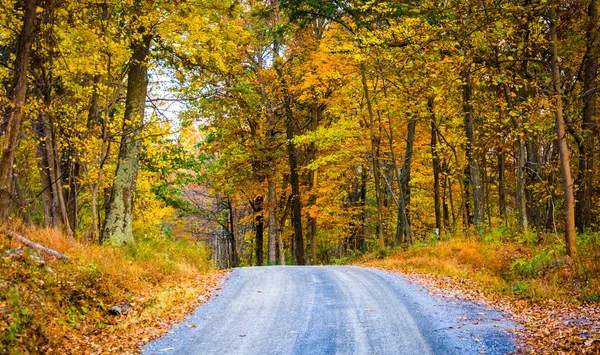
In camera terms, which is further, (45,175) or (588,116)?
(45,175)

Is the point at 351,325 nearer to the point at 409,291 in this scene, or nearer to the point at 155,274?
the point at 409,291

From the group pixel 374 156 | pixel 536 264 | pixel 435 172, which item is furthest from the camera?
pixel 435 172

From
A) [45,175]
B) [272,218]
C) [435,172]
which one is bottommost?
[272,218]

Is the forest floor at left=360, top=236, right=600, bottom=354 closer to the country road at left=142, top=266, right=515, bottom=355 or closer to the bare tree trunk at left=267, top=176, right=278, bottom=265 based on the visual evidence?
the country road at left=142, top=266, right=515, bottom=355

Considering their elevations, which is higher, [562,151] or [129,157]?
[129,157]

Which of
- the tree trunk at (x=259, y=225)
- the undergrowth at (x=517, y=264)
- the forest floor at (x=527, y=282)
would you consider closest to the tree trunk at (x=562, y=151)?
the undergrowth at (x=517, y=264)

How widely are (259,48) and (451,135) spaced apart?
11.7 meters

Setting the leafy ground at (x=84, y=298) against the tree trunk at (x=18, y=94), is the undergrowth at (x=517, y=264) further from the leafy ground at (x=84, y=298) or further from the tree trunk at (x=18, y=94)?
the tree trunk at (x=18, y=94)

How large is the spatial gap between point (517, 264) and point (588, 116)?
4.88 meters

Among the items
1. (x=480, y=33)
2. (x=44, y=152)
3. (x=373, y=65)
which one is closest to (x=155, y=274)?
(x=44, y=152)

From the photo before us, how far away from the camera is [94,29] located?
1216cm

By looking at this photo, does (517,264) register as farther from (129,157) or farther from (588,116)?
(129,157)

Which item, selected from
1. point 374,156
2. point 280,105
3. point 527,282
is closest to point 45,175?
point 280,105

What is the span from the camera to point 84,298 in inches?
334
